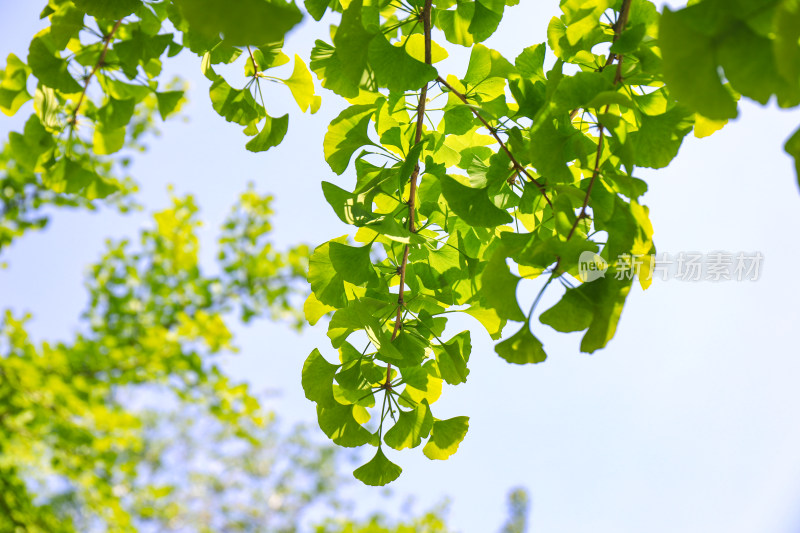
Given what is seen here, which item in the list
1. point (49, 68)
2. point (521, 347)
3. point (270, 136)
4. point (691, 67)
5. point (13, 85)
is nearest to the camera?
point (691, 67)

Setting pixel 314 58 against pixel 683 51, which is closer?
pixel 683 51

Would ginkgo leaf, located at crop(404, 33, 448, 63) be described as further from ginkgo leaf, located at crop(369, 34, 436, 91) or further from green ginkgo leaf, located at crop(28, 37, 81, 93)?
green ginkgo leaf, located at crop(28, 37, 81, 93)

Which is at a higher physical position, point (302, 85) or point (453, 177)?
point (302, 85)

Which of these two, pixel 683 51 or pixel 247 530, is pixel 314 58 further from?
pixel 247 530

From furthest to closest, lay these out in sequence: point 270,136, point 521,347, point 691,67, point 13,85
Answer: point 13,85 → point 270,136 → point 521,347 → point 691,67

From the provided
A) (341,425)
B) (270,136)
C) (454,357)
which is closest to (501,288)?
(454,357)

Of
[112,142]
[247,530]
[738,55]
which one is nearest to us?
[738,55]

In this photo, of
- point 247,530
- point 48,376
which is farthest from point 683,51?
point 247,530

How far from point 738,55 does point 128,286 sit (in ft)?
7.99

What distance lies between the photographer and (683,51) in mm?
297

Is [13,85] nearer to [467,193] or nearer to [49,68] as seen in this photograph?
[49,68]

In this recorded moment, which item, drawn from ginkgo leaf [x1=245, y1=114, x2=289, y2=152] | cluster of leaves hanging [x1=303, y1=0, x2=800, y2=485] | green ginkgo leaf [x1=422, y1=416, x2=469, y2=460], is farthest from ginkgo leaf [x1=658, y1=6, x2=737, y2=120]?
ginkgo leaf [x1=245, y1=114, x2=289, y2=152]

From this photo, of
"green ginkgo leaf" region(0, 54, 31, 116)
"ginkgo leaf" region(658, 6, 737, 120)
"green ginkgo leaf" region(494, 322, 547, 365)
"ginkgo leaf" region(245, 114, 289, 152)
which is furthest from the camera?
"green ginkgo leaf" region(0, 54, 31, 116)

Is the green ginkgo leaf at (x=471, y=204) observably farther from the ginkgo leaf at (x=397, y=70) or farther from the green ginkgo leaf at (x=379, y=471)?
A: the green ginkgo leaf at (x=379, y=471)
